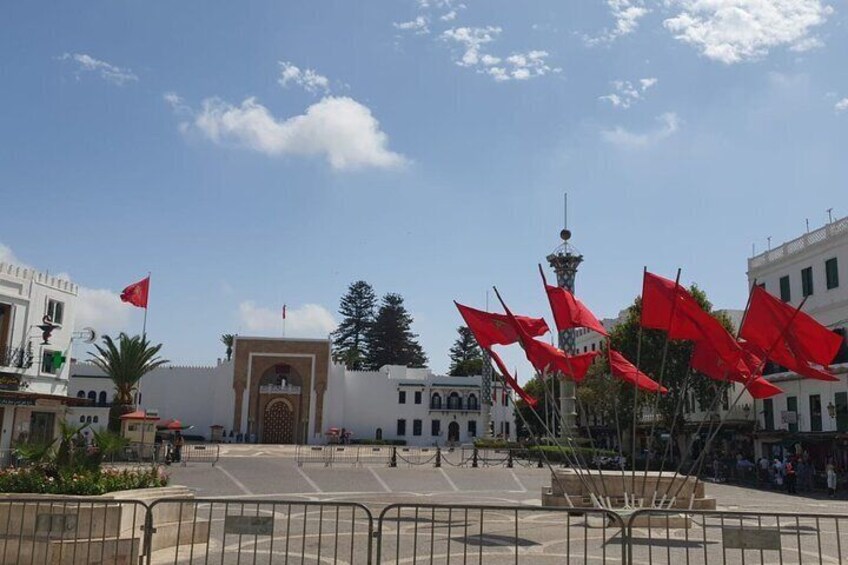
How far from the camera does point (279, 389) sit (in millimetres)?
63406

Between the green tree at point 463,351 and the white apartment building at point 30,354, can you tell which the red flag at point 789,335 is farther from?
the green tree at point 463,351

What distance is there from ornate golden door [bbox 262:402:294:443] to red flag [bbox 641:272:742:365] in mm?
51800

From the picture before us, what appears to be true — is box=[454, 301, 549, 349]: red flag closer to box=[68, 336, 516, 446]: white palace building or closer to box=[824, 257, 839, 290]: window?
box=[824, 257, 839, 290]: window

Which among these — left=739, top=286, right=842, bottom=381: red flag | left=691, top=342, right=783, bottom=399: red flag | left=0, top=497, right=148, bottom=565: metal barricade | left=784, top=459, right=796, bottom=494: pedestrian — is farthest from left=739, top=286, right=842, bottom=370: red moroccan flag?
left=784, top=459, right=796, bottom=494: pedestrian

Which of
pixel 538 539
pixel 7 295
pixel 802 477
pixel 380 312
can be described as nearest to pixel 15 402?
pixel 7 295

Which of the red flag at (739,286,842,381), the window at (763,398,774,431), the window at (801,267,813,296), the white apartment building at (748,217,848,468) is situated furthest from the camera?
the window at (763,398,774,431)

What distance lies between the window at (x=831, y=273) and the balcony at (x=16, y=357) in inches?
1368

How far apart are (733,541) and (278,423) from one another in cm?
5782

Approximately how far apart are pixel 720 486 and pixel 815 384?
26.6 feet

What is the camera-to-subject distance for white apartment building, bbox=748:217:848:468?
31.4 m

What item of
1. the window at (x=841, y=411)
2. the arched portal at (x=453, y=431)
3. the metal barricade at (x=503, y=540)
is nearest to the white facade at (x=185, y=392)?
the arched portal at (x=453, y=431)

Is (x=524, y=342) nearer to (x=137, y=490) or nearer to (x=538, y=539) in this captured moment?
(x=538, y=539)

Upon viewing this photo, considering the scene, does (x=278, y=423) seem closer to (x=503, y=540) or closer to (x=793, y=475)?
(x=793, y=475)

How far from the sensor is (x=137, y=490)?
36.0ft
